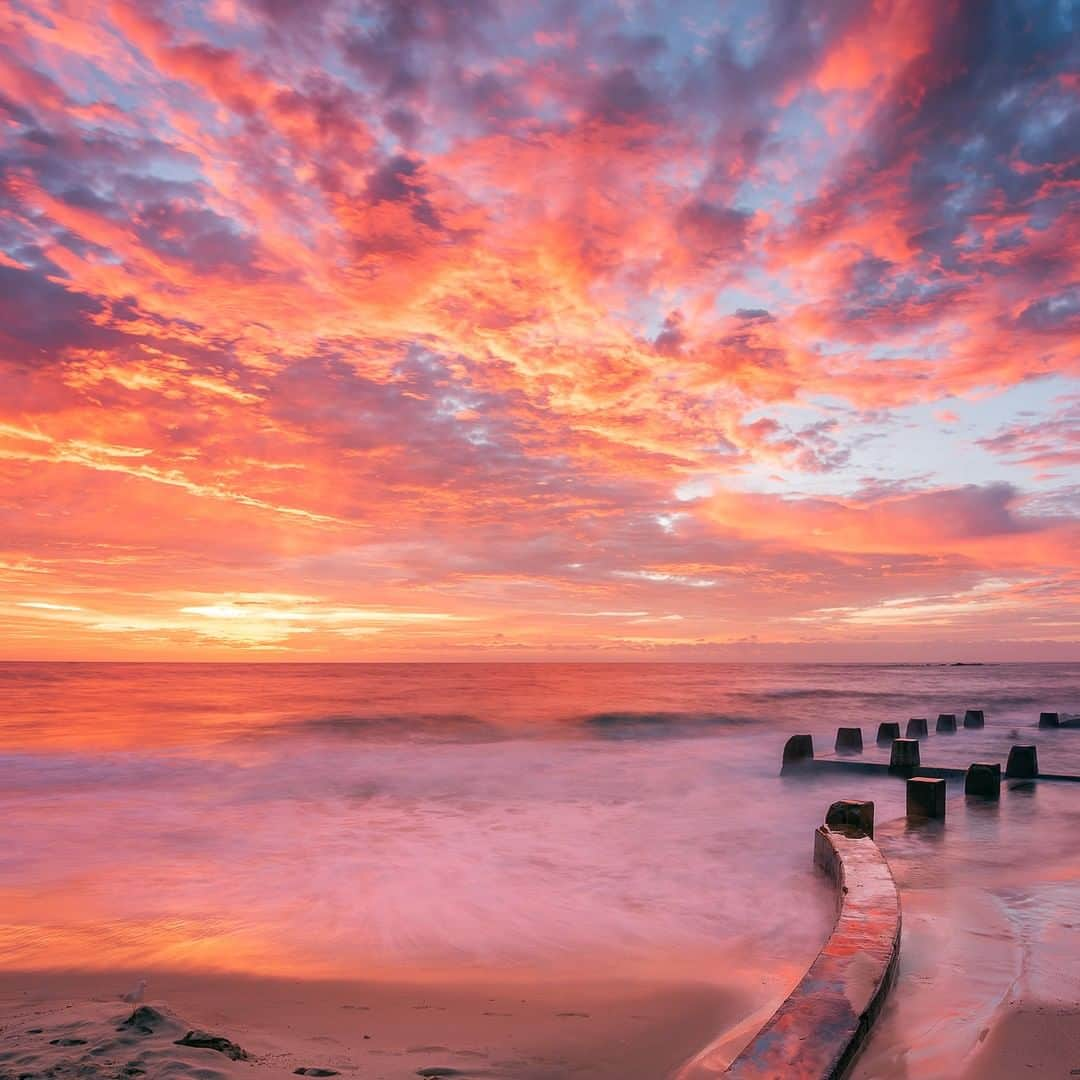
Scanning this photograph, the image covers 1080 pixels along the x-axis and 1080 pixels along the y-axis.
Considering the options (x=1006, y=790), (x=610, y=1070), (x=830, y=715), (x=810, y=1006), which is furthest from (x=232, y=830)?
(x=830, y=715)

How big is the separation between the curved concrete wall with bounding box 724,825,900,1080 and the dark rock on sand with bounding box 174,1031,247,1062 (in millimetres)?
2588

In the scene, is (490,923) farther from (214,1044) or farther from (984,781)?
(984,781)

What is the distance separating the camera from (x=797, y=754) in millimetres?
17688

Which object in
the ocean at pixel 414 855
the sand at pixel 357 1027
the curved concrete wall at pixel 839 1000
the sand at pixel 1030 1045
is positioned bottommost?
the ocean at pixel 414 855

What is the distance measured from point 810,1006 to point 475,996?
2.62 m

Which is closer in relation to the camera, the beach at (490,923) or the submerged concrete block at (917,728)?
the beach at (490,923)

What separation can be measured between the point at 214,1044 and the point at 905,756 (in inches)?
537

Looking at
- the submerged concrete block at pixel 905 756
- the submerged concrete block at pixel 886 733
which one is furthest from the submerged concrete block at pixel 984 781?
the submerged concrete block at pixel 886 733

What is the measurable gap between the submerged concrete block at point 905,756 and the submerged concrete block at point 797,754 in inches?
93.7

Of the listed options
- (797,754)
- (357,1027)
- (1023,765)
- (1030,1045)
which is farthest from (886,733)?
(357,1027)

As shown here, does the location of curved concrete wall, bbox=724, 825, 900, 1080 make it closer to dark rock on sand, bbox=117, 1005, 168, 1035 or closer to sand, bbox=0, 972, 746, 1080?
sand, bbox=0, 972, 746, 1080

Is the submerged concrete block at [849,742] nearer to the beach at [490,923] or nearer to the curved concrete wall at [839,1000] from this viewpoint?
the beach at [490,923]

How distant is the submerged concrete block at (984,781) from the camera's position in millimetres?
11750

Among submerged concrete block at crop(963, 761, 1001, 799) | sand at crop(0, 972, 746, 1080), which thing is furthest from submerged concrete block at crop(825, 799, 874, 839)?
submerged concrete block at crop(963, 761, 1001, 799)
